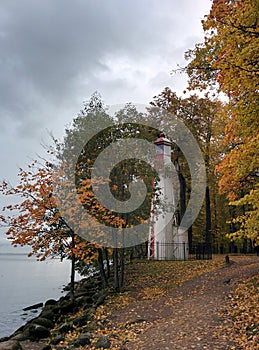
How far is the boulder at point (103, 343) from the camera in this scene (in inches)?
315

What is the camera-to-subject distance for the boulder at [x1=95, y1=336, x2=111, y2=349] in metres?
8.01

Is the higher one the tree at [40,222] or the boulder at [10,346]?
the tree at [40,222]

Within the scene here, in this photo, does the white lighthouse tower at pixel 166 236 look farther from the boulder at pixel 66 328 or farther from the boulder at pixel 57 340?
the boulder at pixel 57 340

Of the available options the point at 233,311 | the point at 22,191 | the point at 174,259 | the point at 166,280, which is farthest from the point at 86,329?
the point at 174,259

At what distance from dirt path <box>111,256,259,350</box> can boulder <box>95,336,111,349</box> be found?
445mm

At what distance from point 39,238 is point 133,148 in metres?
5.30

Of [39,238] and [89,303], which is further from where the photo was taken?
[89,303]

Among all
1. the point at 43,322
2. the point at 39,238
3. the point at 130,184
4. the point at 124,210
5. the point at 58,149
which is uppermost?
the point at 58,149

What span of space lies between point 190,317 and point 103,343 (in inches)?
97.6

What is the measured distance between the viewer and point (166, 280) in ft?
52.2

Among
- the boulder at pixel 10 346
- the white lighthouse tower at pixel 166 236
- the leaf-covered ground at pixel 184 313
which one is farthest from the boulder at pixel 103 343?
the white lighthouse tower at pixel 166 236

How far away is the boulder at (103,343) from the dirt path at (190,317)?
445 millimetres

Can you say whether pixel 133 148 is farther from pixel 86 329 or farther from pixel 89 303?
pixel 86 329

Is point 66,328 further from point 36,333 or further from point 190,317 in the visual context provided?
point 190,317
